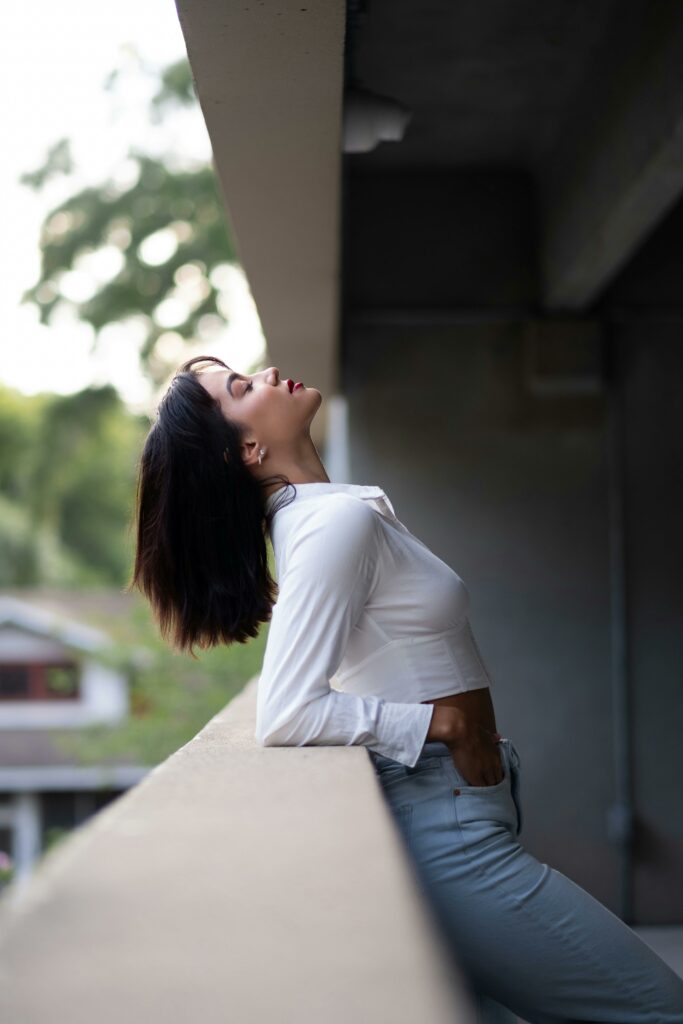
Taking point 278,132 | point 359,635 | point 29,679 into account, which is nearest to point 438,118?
point 278,132

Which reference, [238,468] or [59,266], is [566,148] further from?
[59,266]

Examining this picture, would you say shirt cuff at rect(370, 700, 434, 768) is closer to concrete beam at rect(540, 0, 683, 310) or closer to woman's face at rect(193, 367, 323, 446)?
woman's face at rect(193, 367, 323, 446)

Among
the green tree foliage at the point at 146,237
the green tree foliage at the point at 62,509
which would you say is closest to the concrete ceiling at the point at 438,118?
the green tree foliage at the point at 146,237

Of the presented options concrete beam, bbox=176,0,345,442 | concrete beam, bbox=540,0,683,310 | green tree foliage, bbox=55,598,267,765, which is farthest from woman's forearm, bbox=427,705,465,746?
green tree foliage, bbox=55,598,267,765

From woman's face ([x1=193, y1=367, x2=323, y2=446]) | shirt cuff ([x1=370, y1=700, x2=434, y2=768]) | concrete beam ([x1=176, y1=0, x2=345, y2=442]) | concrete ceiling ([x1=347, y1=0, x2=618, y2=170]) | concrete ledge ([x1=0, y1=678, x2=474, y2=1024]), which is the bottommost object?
concrete ledge ([x1=0, y1=678, x2=474, y2=1024])

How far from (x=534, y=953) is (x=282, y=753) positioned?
0.44 m

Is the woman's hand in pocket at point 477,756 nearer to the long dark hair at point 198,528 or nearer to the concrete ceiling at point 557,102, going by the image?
the long dark hair at point 198,528

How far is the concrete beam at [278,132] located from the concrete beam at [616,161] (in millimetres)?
830

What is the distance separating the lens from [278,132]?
9.15ft

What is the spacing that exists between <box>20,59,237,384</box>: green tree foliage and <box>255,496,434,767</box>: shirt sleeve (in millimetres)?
13341

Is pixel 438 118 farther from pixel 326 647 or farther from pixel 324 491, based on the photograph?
pixel 326 647

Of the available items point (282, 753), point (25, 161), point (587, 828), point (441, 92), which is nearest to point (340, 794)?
point (282, 753)

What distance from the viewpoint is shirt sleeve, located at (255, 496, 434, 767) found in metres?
1.79

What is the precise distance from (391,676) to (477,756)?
6.8 inches
